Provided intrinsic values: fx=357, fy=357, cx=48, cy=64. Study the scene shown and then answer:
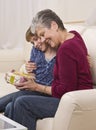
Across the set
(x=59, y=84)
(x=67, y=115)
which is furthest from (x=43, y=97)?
(x=67, y=115)

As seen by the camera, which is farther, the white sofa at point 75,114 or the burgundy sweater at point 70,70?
the burgundy sweater at point 70,70

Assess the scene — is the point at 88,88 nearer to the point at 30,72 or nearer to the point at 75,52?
the point at 75,52

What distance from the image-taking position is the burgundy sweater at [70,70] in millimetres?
1997

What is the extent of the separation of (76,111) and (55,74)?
34cm

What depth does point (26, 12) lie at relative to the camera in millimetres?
3689

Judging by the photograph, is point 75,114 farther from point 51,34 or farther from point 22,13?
point 22,13

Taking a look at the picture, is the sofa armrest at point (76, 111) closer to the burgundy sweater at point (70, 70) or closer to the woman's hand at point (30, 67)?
the burgundy sweater at point (70, 70)

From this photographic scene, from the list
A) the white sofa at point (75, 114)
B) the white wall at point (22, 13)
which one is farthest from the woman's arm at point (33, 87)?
the white wall at point (22, 13)

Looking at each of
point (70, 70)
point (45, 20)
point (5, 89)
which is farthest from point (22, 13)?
point (70, 70)

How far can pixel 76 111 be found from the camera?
183 cm

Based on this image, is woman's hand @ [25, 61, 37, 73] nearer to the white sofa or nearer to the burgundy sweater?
the burgundy sweater

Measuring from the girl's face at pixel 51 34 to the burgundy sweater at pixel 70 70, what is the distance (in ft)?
0.32

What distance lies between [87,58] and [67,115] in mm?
488

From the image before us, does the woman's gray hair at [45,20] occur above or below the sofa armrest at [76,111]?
above
